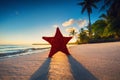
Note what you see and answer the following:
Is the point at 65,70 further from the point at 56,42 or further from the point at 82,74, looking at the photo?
the point at 56,42

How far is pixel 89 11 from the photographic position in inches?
1652

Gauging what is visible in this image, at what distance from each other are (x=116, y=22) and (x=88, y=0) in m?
16.0

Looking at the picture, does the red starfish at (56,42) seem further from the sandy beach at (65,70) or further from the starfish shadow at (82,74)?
the starfish shadow at (82,74)

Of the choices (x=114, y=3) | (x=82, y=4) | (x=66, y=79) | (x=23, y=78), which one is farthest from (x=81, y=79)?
(x=82, y=4)

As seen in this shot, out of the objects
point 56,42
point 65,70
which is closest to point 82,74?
point 65,70

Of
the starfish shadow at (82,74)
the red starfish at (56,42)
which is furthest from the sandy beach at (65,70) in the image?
the red starfish at (56,42)

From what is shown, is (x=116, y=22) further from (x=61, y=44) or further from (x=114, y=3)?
(x=61, y=44)

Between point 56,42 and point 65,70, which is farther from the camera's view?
point 56,42

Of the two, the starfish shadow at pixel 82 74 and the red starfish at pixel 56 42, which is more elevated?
the red starfish at pixel 56 42

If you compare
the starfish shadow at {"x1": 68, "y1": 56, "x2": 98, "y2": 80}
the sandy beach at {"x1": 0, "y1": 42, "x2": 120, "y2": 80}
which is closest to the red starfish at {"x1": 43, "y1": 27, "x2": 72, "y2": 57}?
the sandy beach at {"x1": 0, "y1": 42, "x2": 120, "y2": 80}

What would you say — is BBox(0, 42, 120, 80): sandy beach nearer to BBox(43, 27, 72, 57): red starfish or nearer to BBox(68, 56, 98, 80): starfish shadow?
BBox(68, 56, 98, 80): starfish shadow

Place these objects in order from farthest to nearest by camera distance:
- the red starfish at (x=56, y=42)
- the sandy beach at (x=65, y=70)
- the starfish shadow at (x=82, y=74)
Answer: the red starfish at (x=56, y=42)
the sandy beach at (x=65, y=70)
the starfish shadow at (x=82, y=74)

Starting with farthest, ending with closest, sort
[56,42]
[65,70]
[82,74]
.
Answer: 1. [56,42]
2. [65,70]
3. [82,74]

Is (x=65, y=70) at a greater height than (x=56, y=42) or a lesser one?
lesser
